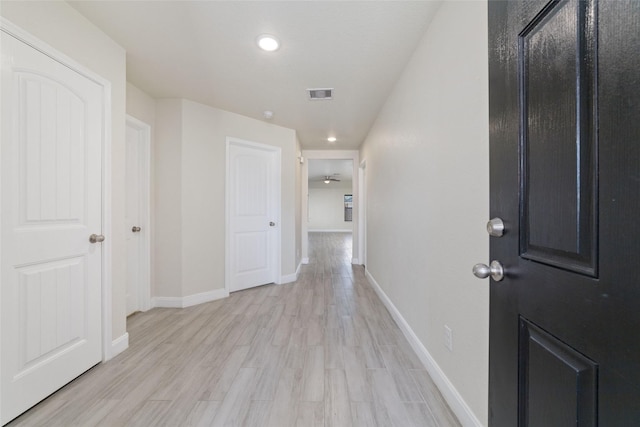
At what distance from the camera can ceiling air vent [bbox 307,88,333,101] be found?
2.68 metres

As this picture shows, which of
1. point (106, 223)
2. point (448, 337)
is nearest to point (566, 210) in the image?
point (448, 337)

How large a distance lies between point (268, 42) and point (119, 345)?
2582mm

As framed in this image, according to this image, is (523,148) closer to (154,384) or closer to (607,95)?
(607,95)

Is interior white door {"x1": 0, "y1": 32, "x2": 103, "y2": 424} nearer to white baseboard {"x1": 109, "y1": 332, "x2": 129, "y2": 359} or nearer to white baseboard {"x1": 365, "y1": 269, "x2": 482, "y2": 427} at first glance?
white baseboard {"x1": 109, "y1": 332, "x2": 129, "y2": 359}

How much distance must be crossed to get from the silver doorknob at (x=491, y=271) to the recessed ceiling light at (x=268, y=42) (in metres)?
1.99

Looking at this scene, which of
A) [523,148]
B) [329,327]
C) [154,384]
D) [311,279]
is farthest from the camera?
[311,279]

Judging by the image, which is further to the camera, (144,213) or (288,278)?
(288,278)

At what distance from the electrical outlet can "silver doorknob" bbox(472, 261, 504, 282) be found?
0.86 meters

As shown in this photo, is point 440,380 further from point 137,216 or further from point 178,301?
point 137,216

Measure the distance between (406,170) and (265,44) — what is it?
1498 mm

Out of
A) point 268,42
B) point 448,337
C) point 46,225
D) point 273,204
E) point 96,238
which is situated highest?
point 268,42

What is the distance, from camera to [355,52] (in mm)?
2037

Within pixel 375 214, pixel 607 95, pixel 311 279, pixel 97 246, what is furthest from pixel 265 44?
pixel 311 279

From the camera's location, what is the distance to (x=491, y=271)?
2.49 ft
